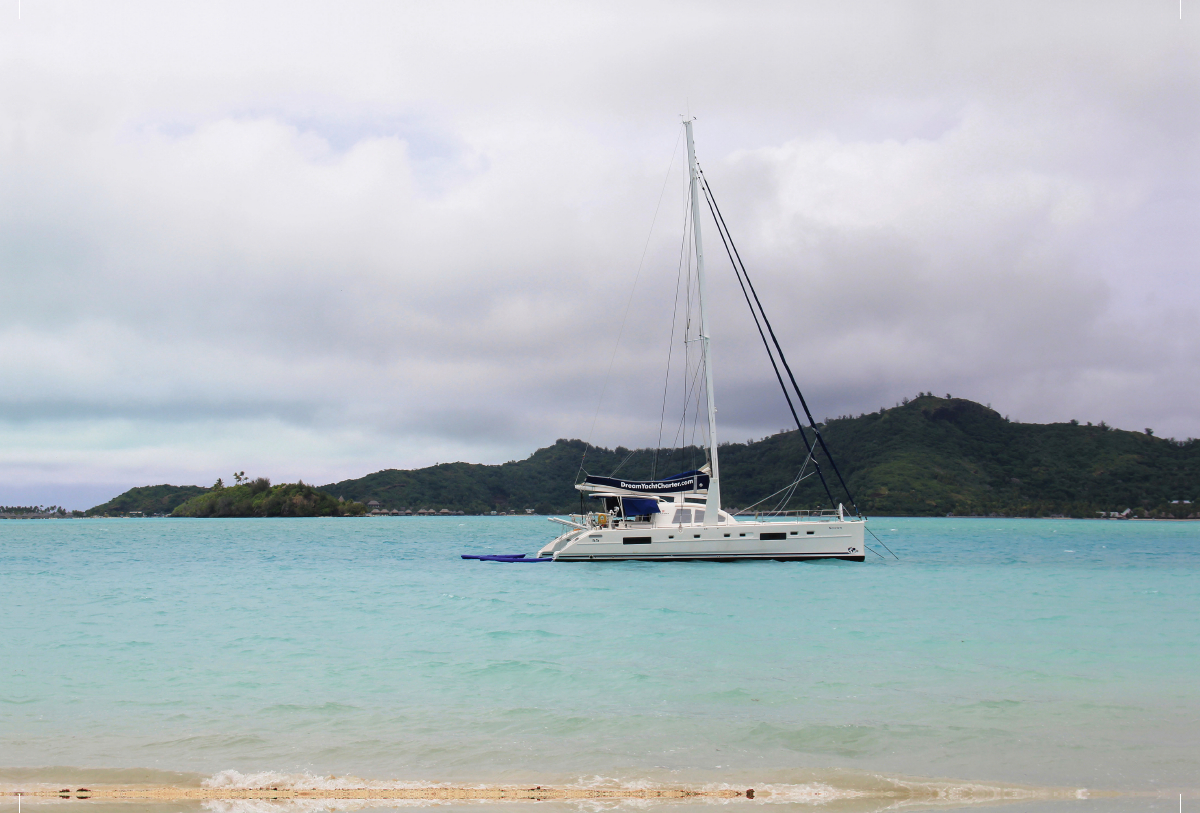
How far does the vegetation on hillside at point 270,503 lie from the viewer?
533ft

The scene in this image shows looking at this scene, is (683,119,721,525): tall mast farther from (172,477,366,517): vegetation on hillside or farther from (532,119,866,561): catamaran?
(172,477,366,517): vegetation on hillside

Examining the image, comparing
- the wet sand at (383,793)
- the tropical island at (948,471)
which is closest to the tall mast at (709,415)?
the wet sand at (383,793)

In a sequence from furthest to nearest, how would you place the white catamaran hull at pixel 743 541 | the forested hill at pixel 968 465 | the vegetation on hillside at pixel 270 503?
the vegetation on hillside at pixel 270 503 → the forested hill at pixel 968 465 → the white catamaran hull at pixel 743 541

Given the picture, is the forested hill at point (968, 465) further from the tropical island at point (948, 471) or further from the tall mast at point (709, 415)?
the tall mast at point (709, 415)

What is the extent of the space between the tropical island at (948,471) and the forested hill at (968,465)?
0.66 ft

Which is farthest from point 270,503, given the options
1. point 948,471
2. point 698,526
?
point 698,526

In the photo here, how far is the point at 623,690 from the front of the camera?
11.2 m

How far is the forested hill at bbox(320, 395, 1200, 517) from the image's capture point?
401 ft

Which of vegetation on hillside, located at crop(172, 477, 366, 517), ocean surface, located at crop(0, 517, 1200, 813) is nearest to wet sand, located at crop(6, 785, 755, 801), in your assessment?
ocean surface, located at crop(0, 517, 1200, 813)

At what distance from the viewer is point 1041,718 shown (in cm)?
956

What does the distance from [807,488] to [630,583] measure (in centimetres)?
10098

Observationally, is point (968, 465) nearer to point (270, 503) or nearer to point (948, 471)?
point (948, 471)

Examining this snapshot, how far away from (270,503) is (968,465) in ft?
451

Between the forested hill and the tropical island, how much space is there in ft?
0.66
